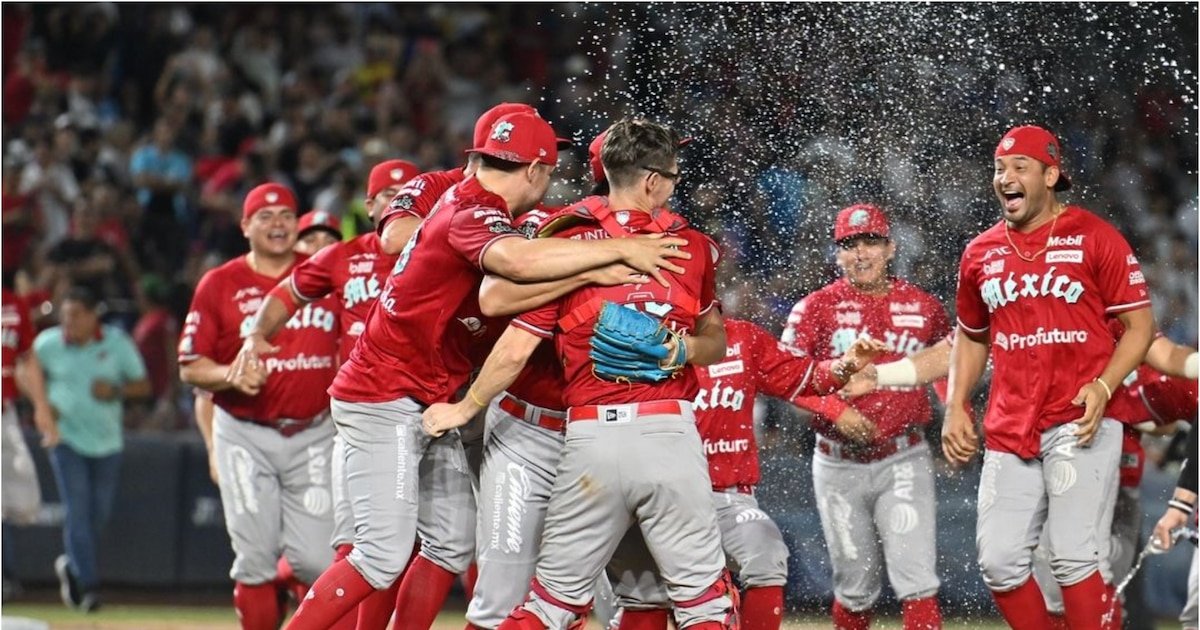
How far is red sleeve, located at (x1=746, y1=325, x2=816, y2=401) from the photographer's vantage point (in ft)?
25.2

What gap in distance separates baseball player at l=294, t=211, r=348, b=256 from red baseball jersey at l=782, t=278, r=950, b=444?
9.16 ft

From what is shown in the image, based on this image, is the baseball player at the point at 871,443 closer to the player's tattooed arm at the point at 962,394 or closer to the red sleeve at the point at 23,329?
the player's tattooed arm at the point at 962,394

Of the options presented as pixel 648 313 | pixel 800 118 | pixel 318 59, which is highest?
pixel 318 59

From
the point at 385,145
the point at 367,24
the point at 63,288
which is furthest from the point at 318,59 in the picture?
the point at 63,288

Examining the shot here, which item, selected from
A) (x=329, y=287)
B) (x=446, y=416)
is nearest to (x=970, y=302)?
(x=446, y=416)

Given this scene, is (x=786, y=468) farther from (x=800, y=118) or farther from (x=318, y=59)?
(x=318, y=59)

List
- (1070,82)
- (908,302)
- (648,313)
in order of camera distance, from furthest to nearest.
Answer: (1070,82), (908,302), (648,313)

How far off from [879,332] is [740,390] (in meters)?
1.37

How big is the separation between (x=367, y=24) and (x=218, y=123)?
221cm

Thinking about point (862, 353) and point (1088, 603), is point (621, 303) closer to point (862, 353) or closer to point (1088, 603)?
point (862, 353)

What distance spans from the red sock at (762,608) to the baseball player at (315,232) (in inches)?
141

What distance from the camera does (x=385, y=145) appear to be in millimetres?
15695

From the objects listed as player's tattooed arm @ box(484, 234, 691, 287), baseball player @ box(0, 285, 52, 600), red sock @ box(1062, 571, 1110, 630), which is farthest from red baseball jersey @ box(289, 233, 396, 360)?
baseball player @ box(0, 285, 52, 600)

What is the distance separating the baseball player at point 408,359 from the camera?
6.52 metres
